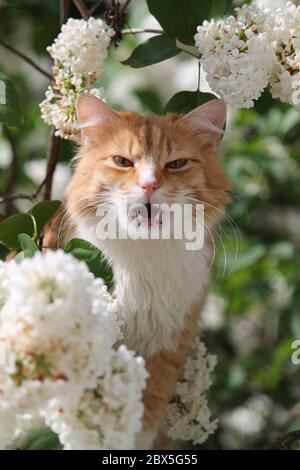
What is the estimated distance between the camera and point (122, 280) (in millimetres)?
1594

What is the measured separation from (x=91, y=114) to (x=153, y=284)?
1.17 ft

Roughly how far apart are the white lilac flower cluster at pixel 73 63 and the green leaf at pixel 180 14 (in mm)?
103

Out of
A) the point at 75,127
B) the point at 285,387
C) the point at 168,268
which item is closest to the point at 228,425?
the point at 285,387

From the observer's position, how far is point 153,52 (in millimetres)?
1639

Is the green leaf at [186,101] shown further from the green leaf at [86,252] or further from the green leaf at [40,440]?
the green leaf at [40,440]

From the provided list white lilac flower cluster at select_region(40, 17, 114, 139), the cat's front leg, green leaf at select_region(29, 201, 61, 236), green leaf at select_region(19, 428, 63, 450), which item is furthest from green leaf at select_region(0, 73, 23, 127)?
green leaf at select_region(19, 428, 63, 450)

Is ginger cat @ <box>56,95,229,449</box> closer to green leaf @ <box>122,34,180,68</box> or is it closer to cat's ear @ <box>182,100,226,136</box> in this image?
cat's ear @ <box>182,100,226,136</box>

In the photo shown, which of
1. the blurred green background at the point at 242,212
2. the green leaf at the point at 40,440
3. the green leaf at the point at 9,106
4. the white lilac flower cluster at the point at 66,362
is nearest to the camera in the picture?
the white lilac flower cluster at the point at 66,362

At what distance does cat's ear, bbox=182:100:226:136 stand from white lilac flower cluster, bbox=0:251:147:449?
0.69 meters

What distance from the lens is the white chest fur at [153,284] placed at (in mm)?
1591

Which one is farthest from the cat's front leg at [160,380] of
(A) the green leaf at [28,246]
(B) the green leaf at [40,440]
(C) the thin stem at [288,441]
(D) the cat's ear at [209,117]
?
(B) the green leaf at [40,440]

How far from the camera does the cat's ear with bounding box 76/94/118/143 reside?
4.97 ft

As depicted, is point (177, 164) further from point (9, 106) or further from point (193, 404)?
point (193, 404)

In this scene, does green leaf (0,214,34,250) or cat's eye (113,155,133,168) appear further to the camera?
cat's eye (113,155,133,168)
